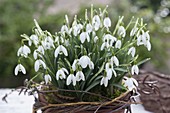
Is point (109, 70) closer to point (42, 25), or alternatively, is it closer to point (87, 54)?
point (87, 54)

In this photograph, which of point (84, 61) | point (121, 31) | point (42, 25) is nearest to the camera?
point (84, 61)

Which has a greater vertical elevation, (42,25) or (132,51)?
(42,25)

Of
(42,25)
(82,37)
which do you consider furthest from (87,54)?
(42,25)

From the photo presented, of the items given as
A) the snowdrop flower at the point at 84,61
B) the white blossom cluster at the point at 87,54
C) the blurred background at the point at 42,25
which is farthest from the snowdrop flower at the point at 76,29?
the blurred background at the point at 42,25

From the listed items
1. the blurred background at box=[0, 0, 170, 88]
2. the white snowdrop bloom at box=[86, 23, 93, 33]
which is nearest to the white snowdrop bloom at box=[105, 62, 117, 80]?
the white snowdrop bloom at box=[86, 23, 93, 33]

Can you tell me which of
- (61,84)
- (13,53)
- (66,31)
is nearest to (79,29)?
(66,31)
